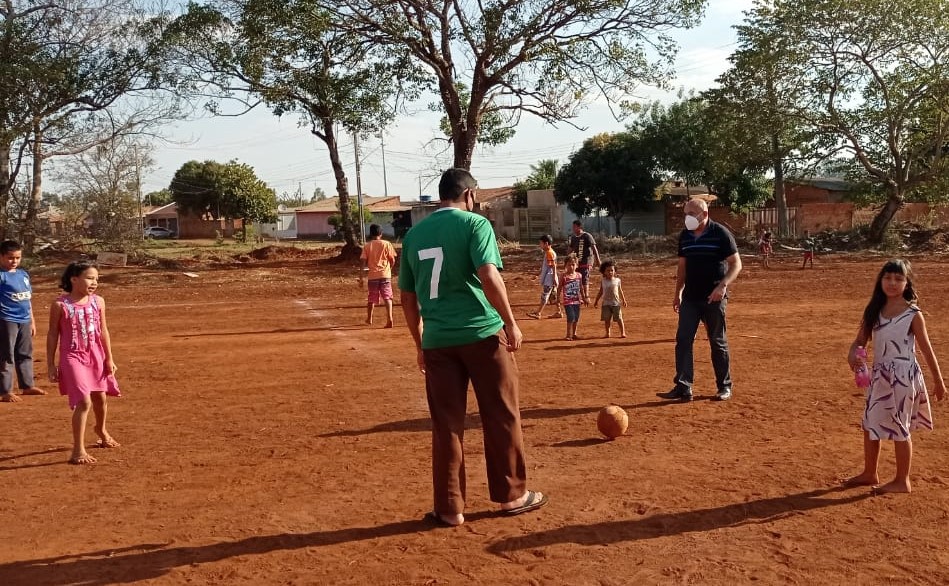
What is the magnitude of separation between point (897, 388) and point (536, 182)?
60.9m

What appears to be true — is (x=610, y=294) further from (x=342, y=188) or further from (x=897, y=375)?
(x=342, y=188)

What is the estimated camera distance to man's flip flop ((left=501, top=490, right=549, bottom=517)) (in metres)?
4.97

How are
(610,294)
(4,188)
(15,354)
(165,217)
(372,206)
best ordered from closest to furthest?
1. (15,354)
2. (610,294)
3. (4,188)
4. (372,206)
5. (165,217)

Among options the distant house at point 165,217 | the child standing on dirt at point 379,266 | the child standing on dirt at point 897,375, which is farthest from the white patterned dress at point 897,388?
the distant house at point 165,217

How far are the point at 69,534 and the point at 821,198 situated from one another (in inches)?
2242

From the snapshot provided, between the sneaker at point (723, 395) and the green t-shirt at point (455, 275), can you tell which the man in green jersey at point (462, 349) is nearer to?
the green t-shirt at point (455, 275)

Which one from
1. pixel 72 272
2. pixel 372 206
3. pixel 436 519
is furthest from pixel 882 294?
pixel 372 206

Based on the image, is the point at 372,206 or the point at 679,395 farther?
the point at 372,206

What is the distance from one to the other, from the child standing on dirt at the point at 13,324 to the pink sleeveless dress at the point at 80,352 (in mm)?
3168

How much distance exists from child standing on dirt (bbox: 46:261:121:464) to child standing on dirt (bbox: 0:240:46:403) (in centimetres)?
311

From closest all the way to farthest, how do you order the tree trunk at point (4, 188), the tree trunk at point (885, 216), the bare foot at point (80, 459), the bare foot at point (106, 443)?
the bare foot at point (80, 459) → the bare foot at point (106, 443) → the tree trunk at point (4, 188) → the tree trunk at point (885, 216)

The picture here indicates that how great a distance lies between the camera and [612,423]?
262 inches

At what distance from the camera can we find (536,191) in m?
60.4

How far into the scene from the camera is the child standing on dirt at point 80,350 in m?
6.51
